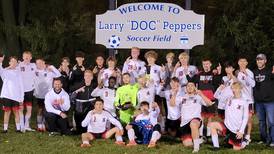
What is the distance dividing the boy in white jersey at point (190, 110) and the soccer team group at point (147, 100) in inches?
0.7

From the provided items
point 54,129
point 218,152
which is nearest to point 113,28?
point 54,129

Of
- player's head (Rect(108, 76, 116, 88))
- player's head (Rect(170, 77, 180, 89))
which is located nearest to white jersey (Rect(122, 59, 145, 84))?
player's head (Rect(108, 76, 116, 88))

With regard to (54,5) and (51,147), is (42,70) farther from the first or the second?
(54,5)

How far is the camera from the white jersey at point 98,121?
36.3ft

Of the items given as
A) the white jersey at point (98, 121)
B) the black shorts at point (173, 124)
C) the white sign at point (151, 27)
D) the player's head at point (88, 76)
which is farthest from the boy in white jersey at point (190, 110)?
the white sign at point (151, 27)

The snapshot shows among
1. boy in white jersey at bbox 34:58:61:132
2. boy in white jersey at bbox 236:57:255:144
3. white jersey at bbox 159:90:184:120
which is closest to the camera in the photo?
boy in white jersey at bbox 236:57:255:144

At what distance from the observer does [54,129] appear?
1194cm

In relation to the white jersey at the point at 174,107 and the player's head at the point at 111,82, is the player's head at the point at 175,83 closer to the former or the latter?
the white jersey at the point at 174,107

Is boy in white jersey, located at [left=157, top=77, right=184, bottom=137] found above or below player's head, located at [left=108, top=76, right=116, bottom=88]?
below

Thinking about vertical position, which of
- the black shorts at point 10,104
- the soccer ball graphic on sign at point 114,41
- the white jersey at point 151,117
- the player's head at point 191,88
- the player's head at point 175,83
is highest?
the soccer ball graphic on sign at point 114,41

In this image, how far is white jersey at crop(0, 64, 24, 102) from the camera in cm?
1195

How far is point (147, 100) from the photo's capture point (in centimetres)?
1147

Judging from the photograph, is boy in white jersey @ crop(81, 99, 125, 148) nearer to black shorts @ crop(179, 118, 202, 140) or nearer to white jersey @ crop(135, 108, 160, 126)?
white jersey @ crop(135, 108, 160, 126)

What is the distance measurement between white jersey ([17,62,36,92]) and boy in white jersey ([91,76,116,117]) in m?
1.53
